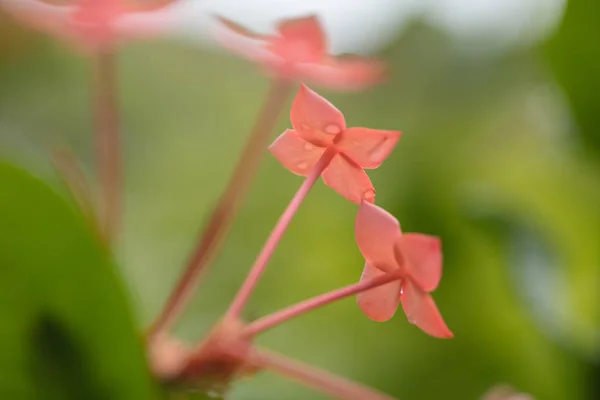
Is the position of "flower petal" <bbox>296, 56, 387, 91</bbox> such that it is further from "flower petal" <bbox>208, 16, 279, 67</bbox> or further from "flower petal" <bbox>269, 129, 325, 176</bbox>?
"flower petal" <bbox>269, 129, 325, 176</bbox>

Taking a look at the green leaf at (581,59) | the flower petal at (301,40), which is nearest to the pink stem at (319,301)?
the flower petal at (301,40)

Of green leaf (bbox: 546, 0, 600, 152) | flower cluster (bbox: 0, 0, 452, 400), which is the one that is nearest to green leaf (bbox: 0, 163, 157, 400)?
flower cluster (bbox: 0, 0, 452, 400)

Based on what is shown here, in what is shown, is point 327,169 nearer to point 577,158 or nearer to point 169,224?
point 577,158

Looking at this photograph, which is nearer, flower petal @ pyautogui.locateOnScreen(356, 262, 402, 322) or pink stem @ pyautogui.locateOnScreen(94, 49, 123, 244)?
flower petal @ pyautogui.locateOnScreen(356, 262, 402, 322)

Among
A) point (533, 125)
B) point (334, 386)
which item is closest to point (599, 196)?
point (533, 125)

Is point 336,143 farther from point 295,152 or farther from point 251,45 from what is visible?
point 251,45

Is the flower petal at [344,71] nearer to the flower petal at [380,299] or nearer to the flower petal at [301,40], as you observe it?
the flower petal at [301,40]
